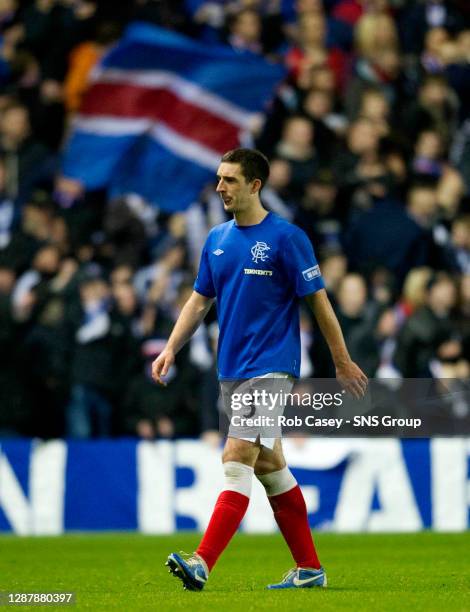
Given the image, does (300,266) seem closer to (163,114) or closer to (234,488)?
(234,488)

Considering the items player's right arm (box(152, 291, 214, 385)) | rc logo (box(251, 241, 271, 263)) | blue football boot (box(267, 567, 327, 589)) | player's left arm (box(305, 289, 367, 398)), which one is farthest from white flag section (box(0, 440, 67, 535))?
player's left arm (box(305, 289, 367, 398))

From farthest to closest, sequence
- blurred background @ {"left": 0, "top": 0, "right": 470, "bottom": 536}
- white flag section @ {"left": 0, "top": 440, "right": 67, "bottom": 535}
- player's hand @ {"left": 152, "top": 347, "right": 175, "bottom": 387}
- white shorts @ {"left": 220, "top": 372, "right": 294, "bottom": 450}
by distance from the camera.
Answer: blurred background @ {"left": 0, "top": 0, "right": 470, "bottom": 536}, white flag section @ {"left": 0, "top": 440, "right": 67, "bottom": 535}, player's hand @ {"left": 152, "top": 347, "right": 175, "bottom": 387}, white shorts @ {"left": 220, "top": 372, "right": 294, "bottom": 450}

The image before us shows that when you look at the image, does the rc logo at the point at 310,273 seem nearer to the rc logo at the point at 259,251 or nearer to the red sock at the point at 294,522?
the rc logo at the point at 259,251

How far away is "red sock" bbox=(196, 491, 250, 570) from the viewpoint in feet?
25.6

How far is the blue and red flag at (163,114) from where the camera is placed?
17469 millimetres

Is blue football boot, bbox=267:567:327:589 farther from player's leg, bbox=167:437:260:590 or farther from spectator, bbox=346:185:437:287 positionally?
spectator, bbox=346:185:437:287

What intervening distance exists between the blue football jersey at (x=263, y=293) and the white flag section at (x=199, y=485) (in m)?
6.61

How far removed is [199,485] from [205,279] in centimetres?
675

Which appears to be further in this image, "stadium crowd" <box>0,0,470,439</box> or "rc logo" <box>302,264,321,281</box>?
"stadium crowd" <box>0,0,470,439</box>

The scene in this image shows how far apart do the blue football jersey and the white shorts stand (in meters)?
0.04

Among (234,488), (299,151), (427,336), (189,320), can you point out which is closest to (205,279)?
(189,320)

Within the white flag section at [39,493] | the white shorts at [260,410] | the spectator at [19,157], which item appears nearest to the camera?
the white shorts at [260,410]

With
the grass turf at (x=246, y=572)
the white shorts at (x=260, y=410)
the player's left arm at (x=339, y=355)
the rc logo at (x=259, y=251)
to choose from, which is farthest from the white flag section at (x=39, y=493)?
the player's left arm at (x=339, y=355)

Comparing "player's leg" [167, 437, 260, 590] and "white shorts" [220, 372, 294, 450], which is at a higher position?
"white shorts" [220, 372, 294, 450]
